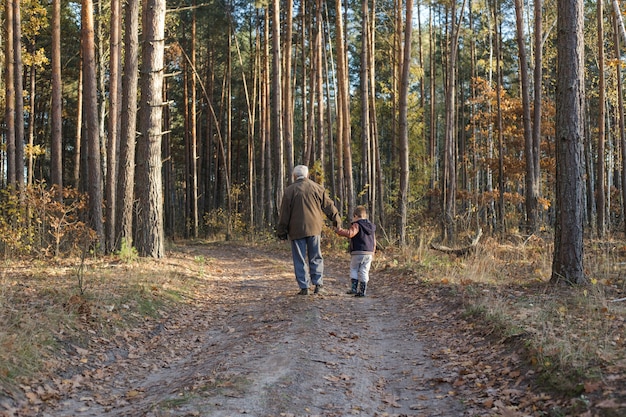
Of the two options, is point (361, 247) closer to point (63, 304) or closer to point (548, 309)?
point (548, 309)

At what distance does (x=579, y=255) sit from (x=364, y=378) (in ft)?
15.4

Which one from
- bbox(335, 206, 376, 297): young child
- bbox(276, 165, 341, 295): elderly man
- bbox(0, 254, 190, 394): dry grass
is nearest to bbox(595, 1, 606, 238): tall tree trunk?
bbox(335, 206, 376, 297): young child

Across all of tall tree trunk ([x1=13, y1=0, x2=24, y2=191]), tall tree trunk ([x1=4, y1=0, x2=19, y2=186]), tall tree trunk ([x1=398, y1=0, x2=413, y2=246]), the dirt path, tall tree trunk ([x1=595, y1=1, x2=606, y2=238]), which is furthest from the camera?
tall tree trunk ([x1=595, y1=1, x2=606, y2=238])

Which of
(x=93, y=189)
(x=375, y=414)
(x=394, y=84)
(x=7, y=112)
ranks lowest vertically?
(x=375, y=414)

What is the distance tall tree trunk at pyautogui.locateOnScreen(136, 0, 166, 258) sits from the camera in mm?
12117

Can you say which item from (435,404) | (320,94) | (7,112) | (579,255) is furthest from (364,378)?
(320,94)

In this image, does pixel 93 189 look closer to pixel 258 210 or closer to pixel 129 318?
pixel 129 318

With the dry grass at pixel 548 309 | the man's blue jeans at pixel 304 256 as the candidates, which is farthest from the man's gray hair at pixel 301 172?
the dry grass at pixel 548 309

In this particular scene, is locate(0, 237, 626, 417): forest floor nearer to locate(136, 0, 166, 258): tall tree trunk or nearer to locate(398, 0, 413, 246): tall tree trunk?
locate(136, 0, 166, 258): tall tree trunk

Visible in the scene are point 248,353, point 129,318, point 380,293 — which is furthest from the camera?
point 380,293

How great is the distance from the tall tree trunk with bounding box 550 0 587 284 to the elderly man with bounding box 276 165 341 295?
3551 mm

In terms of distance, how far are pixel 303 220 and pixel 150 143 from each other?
5087 mm

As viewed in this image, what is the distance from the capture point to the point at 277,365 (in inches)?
214

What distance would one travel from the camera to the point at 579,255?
27.2ft
